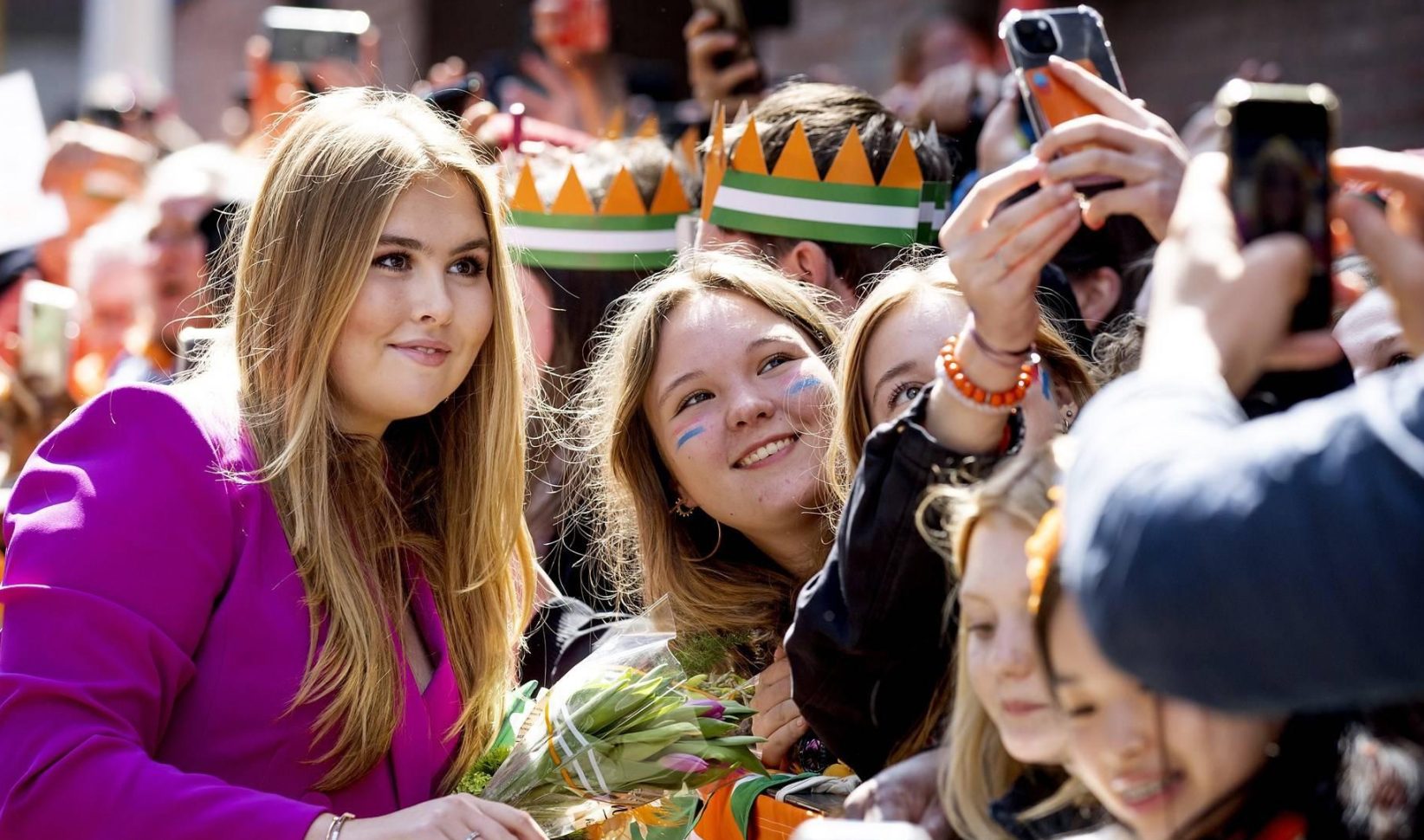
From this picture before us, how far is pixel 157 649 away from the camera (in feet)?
6.95

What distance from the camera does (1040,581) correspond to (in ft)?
4.90

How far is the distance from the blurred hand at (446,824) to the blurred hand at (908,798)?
52cm

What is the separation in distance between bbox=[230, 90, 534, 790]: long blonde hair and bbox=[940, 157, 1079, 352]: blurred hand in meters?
1.04

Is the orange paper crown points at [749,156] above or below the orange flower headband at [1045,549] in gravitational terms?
above

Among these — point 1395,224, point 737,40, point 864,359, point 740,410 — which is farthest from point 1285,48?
point 1395,224

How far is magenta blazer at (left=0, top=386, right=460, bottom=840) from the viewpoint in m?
2.03

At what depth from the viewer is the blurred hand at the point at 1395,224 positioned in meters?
1.35

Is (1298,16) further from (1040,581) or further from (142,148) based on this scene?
(1040,581)

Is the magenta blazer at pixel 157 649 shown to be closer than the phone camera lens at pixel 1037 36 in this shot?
Yes

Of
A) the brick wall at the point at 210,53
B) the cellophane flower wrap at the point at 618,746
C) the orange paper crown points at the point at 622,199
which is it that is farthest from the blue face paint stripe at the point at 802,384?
the brick wall at the point at 210,53

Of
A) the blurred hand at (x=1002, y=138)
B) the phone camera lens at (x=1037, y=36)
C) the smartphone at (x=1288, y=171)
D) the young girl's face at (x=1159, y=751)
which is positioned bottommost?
the young girl's face at (x=1159, y=751)

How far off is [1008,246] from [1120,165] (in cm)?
16

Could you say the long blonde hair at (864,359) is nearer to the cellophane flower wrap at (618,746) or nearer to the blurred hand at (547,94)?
the cellophane flower wrap at (618,746)

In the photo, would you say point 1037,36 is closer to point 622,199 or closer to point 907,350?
point 907,350
